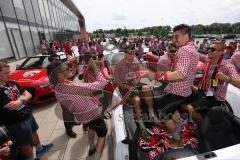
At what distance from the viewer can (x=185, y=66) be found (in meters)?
2.34

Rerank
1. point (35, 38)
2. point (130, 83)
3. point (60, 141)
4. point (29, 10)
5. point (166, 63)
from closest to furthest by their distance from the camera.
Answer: point (130, 83) → point (166, 63) → point (60, 141) → point (29, 10) → point (35, 38)

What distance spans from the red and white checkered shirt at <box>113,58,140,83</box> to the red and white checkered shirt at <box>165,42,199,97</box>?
609 mm

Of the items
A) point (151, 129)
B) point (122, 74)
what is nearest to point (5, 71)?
point (122, 74)

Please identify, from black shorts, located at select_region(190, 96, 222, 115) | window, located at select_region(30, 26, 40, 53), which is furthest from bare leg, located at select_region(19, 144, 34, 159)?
window, located at select_region(30, 26, 40, 53)

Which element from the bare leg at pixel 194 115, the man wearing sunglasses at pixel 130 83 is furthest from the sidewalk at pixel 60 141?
the bare leg at pixel 194 115

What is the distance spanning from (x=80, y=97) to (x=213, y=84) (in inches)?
83.3

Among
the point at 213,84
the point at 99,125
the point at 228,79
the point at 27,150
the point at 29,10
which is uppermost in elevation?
the point at 29,10

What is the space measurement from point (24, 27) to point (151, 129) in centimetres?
1378

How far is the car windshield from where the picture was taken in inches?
262

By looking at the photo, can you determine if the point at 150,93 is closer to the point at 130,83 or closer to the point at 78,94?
the point at 130,83

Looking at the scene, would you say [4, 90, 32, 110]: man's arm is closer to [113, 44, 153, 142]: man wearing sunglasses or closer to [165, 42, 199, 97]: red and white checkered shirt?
[113, 44, 153, 142]: man wearing sunglasses

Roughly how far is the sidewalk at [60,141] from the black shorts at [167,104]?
Result: 4.43 feet

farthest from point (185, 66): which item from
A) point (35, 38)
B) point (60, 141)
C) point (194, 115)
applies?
point (35, 38)

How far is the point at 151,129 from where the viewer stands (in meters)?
2.84
